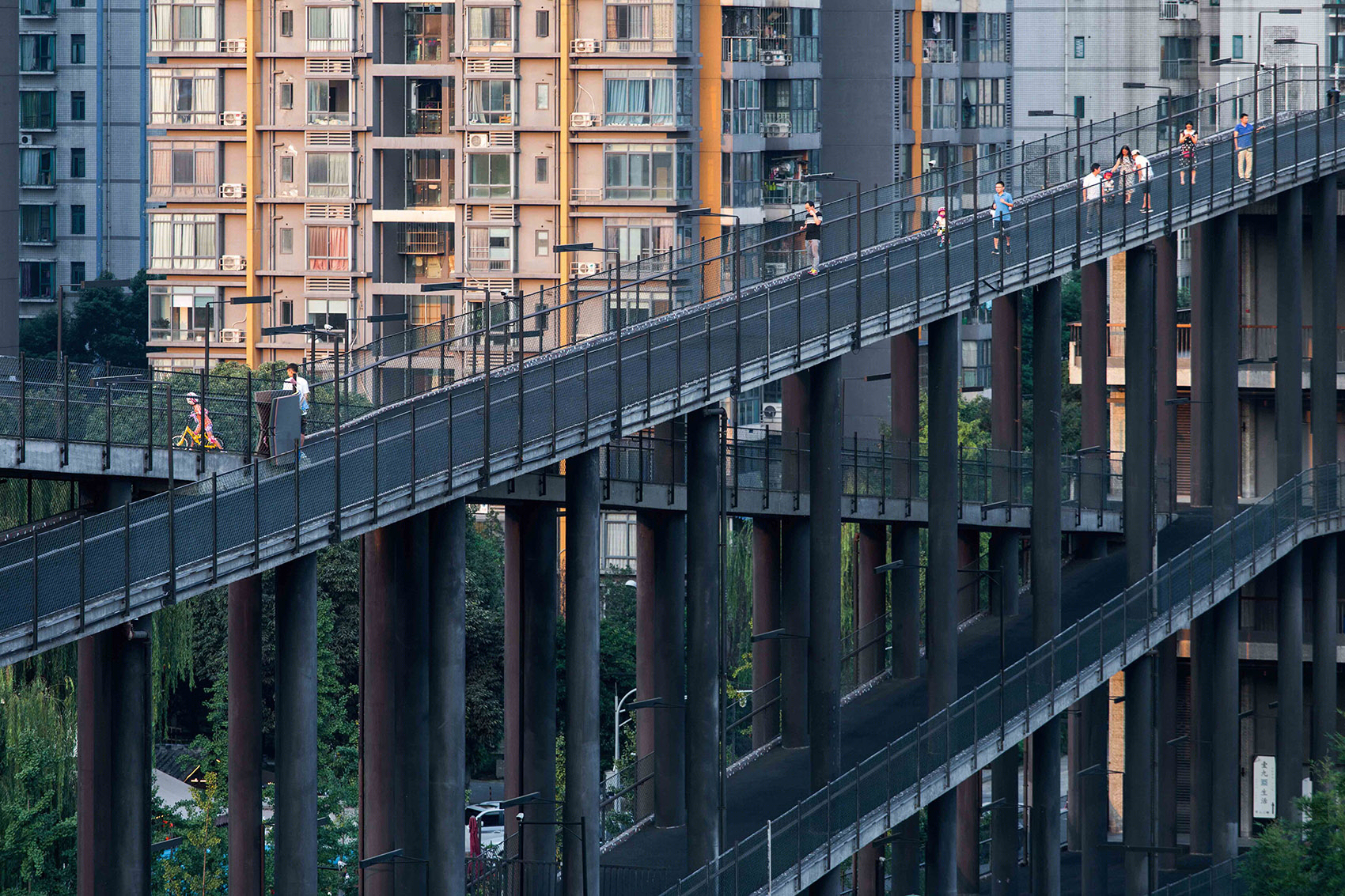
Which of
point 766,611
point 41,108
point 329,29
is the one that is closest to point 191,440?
point 766,611

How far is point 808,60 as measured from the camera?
114 meters

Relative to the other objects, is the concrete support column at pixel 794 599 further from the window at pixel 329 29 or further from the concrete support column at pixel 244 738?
the window at pixel 329 29

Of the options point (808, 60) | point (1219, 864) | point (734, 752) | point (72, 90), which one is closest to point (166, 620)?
point (734, 752)

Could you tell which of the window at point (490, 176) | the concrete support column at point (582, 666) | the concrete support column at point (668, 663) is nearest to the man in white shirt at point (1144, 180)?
the concrete support column at point (668, 663)

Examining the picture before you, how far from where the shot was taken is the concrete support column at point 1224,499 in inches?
2554

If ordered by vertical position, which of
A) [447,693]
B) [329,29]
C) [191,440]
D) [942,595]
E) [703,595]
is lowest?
[447,693]

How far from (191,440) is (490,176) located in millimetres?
58921

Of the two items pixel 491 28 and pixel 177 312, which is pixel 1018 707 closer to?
pixel 491 28

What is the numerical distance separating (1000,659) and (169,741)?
145 feet

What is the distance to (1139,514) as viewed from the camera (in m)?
62.4

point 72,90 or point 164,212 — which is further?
point 72,90

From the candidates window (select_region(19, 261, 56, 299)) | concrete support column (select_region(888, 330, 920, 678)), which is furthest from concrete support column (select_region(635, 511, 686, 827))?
window (select_region(19, 261, 56, 299))

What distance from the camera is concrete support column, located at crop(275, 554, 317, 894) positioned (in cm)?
4328

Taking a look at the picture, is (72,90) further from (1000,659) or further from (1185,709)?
(1000,659)
